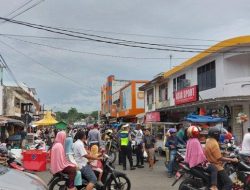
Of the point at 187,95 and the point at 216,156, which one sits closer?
the point at 216,156

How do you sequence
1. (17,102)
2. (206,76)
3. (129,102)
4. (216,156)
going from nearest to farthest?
1. (216,156)
2. (206,76)
3. (17,102)
4. (129,102)

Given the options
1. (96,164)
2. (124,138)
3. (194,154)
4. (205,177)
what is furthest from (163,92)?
(205,177)

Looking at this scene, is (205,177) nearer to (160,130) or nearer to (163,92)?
(160,130)

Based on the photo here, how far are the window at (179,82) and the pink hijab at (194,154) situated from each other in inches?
810

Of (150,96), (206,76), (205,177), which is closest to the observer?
(205,177)

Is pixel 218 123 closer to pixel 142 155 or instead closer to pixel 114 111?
pixel 142 155

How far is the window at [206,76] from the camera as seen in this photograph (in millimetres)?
25797

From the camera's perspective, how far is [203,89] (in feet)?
89.3

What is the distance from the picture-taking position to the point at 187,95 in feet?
90.4

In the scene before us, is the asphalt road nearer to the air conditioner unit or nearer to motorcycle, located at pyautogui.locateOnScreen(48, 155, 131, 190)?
motorcycle, located at pyautogui.locateOnScreen(48, 155, 131, 190)

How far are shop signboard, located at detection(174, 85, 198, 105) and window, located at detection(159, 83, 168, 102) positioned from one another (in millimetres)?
6824

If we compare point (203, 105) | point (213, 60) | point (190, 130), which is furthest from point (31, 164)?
point (213, 60)

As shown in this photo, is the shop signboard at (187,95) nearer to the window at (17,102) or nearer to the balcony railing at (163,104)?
the balcony railing at (163,104)

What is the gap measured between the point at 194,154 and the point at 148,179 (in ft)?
16.7
